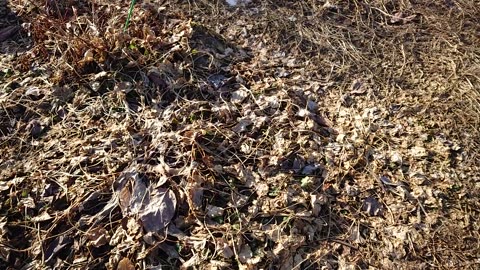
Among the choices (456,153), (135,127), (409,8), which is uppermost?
(409,8)

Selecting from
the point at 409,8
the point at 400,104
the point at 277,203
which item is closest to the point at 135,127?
the point at 277,203

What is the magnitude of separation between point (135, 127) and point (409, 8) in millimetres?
3056

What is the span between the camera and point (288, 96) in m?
3.35

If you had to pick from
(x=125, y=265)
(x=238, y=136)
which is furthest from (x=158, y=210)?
(x=238, y=136)

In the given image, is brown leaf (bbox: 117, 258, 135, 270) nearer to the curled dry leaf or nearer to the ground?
the ground

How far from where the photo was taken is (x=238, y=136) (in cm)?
306

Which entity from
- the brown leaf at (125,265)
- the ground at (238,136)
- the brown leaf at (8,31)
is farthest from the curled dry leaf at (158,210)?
the brown leaf at (8,31)

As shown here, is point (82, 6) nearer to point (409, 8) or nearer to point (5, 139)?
point (5, 139)

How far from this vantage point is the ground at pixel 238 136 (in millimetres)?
2547

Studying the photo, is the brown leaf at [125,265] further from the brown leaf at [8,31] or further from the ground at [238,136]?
the brown leaf at [8,31]

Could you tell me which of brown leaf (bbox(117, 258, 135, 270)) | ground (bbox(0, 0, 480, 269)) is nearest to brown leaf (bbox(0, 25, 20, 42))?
ground (bbox(0, 0, 480, 269))

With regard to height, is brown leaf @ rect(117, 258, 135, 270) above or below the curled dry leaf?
below

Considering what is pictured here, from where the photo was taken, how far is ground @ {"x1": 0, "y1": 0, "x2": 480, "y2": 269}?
2.55 metres

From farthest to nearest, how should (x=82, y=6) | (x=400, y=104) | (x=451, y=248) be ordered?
(x=82, y=6) → (x=400, y=104) → (x=451, y=248)
